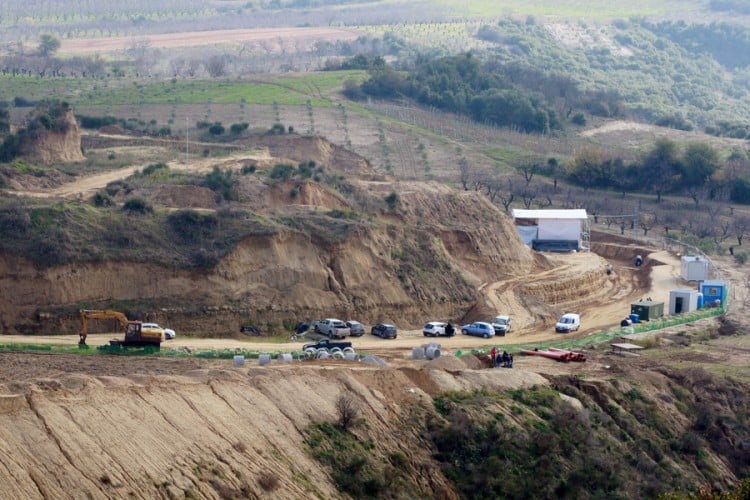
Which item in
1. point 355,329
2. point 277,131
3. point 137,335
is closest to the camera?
point 137,335

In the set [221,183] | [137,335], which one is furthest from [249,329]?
[221,183]

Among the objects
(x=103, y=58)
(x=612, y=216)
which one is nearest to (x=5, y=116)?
(x=612, y=216)

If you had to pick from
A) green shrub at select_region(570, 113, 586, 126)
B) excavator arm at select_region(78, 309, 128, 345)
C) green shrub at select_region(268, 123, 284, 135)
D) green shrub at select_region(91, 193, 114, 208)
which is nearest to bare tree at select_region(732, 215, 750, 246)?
green shrub at select_region(268, 123, 284, 135)

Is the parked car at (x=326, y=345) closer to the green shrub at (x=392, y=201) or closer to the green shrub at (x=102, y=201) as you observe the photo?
the green shrub at (x=102, y=201)

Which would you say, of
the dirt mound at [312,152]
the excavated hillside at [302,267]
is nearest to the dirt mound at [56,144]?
the excavated hillside at [302,267]

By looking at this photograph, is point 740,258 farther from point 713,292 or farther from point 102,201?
point 102,201

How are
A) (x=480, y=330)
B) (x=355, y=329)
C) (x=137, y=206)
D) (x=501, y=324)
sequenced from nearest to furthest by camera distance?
(x=355, y=329) → (x=137, y=206) → (x=480, y=330) → (x=501, y=324)
